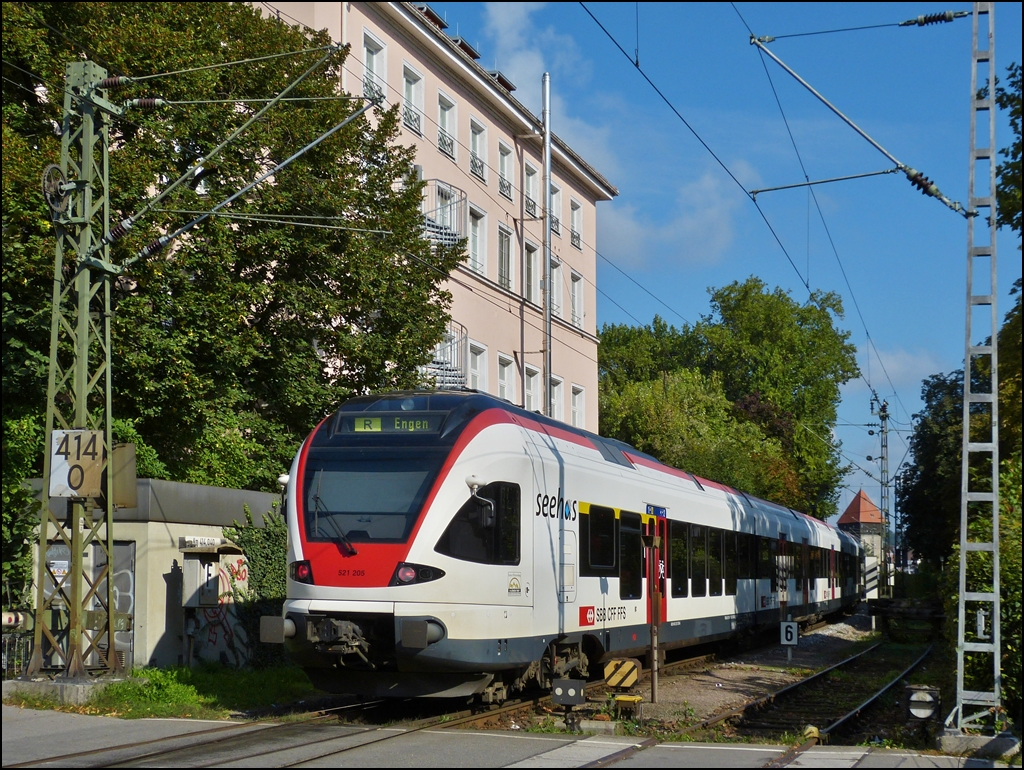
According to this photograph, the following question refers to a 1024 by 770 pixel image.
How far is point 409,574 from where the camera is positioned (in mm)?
11969

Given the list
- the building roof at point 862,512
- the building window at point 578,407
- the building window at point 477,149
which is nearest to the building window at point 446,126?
the building window at point 477,149

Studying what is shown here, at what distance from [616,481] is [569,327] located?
26.4 m

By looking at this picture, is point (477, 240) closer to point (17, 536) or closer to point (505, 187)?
point (505, 187)

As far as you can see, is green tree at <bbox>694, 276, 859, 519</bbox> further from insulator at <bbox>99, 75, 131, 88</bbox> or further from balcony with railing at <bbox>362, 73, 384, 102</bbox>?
insulator at <bbox>99, 75, 131, 88</bbox>

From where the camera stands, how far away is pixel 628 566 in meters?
16.6

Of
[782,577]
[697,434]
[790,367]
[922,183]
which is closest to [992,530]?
[922,183]

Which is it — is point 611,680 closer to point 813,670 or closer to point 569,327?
point 813,670

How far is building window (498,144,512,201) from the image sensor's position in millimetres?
38250

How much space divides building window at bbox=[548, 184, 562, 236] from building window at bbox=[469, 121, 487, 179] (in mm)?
5144

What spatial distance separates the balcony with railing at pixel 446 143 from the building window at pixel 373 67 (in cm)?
324

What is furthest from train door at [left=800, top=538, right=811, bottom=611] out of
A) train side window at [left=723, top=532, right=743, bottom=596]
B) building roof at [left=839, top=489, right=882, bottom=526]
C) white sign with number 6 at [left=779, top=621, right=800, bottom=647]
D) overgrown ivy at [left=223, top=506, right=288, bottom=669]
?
building roof at [left=839, top=489, right=882, bottom=526]

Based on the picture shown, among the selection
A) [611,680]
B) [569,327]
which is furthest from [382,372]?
[569,327]

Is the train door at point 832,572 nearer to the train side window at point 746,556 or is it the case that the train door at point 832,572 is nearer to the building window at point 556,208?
the train side window at point 746,556

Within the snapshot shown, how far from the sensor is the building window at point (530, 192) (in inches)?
1577
